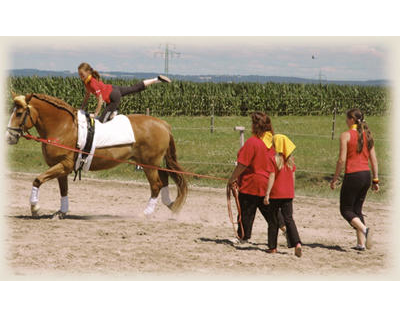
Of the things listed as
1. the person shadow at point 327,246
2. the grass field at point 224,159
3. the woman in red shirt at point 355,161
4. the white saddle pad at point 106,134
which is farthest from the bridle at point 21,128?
the grass field at point 224,159

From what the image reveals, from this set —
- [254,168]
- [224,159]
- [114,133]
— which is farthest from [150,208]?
[224,159]

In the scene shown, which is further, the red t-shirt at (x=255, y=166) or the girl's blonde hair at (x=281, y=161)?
the red t-shirt at (x=255, y=166)

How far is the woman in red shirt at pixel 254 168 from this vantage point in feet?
25.4

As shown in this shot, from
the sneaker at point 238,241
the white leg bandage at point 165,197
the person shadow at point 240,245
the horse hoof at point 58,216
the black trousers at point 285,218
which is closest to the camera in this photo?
the black trousers at point 285,218

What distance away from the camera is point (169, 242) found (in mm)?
8492

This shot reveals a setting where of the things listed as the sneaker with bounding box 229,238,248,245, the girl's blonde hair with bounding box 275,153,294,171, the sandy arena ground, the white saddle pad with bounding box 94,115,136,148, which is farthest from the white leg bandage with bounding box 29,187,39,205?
the girl's blonde hair with bounding box 275,153,294,171

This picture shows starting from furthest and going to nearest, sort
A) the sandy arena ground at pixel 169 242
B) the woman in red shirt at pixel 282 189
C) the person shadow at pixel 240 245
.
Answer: the person shadow at pixel 240 245, the woman in red shirt at pixel 282 189, the sandy arena ground at pixel 169 242

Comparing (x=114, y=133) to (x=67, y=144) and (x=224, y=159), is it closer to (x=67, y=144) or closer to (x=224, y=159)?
(x=67, y=144)

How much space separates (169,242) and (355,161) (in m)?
2.88

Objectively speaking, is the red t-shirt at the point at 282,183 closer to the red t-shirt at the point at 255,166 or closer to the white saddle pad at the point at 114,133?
the red t-shirt at the point at 255,166

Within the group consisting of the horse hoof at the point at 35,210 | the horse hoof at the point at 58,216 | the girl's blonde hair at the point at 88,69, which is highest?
the girl's blonde hair at the point at 88,69

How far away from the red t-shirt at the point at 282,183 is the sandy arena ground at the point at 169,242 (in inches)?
33.1

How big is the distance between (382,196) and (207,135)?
31.4 ft

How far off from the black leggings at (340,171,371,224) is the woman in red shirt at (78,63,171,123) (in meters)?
3.28
